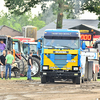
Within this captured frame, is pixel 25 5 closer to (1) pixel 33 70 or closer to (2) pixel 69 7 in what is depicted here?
(2) pixel 69 7

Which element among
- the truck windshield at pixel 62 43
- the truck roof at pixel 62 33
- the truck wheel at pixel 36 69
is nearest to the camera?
the truck windshield at pixel 62 43

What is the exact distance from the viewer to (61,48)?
69.2 feet

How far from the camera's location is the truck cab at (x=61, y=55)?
21109 millimetres

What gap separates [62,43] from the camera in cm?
2119

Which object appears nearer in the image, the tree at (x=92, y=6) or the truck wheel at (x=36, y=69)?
the truck wheel at (x=36, y=69)

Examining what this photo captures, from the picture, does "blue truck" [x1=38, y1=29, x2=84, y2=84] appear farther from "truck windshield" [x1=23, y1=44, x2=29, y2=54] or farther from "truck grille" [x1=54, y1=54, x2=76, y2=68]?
"truck windshield" [x1=23, y1=44, x2=29, y2=54]

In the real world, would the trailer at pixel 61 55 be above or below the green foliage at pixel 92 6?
below

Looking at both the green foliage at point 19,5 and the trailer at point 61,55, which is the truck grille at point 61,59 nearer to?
the trailer at point 61,55

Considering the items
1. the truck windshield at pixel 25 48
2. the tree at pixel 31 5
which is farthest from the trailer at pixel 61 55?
the tree at pixel 31 5

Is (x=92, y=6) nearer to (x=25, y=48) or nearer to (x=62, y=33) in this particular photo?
(x=25, y=48)

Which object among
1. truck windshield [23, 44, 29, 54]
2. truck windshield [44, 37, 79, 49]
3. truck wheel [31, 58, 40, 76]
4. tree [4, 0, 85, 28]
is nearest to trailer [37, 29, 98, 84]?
truck windshield [44, 37, 79, 49]

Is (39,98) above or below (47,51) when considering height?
below

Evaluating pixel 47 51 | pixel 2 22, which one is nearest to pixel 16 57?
pixel 47 51

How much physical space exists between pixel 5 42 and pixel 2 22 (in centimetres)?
11841
